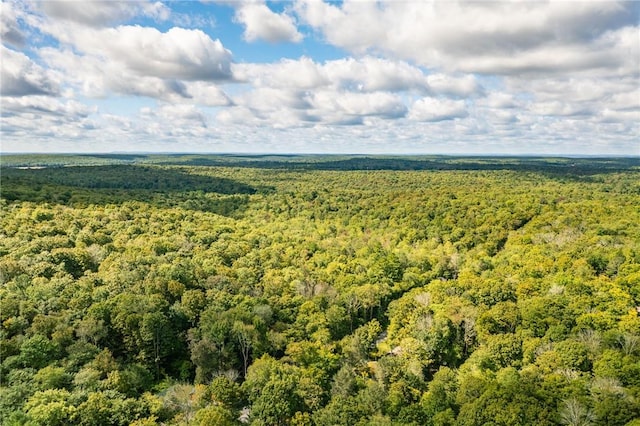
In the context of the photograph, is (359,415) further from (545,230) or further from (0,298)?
(545,230)

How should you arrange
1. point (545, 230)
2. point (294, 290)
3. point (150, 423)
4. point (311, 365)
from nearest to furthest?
point (150, 423) < point (311, 365) < point (294, 290) < point (545, 230)

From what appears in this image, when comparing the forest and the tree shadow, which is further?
the tree shadow

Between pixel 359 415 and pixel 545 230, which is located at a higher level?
pixel 545 230

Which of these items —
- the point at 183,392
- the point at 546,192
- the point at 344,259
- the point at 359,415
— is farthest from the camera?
the point at 546,192

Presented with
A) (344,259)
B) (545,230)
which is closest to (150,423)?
(344,259)

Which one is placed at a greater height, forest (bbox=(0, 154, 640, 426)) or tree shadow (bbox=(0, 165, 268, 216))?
tree shadow (bbox=(0, 165, 268, 216))
